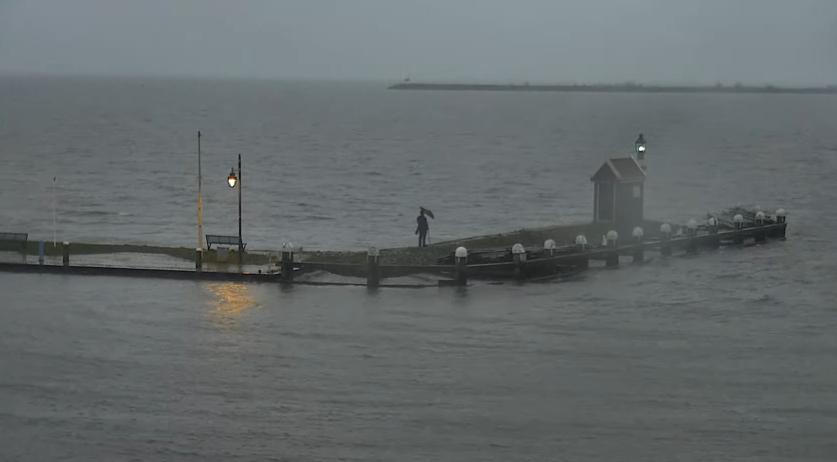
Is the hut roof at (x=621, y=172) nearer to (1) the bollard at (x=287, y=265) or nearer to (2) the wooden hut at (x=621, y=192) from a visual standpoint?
(2) the wooden hut at (x=621, y=192)

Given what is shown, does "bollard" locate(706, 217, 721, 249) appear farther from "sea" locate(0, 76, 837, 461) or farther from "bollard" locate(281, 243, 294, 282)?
"bollard" locate(281, 243, 294, 282)

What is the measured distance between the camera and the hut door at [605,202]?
43125 mm

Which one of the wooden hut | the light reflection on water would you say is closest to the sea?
the light reflection on water

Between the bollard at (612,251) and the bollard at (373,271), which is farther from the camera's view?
the bollard at (612,251)

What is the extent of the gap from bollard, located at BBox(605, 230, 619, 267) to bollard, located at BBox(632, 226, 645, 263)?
2.90 ft

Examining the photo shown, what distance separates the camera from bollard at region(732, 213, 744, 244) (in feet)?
Result: 145

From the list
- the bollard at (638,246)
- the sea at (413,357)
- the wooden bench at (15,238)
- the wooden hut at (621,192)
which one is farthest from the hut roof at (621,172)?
the wooden bench at (15,238)

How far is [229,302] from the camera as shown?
32062mm

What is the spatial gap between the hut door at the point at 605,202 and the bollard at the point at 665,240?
2568 millimetres

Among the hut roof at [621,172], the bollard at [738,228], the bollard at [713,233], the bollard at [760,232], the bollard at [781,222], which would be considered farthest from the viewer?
the bollard at [781,222]

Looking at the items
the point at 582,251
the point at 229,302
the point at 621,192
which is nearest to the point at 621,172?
the point at 621,192

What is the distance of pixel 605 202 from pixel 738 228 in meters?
4.82

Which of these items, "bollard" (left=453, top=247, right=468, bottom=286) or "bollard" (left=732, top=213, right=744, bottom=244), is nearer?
"bollard" (left=453, top=247, right=468, bottom=286)

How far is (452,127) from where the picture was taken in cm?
15675
